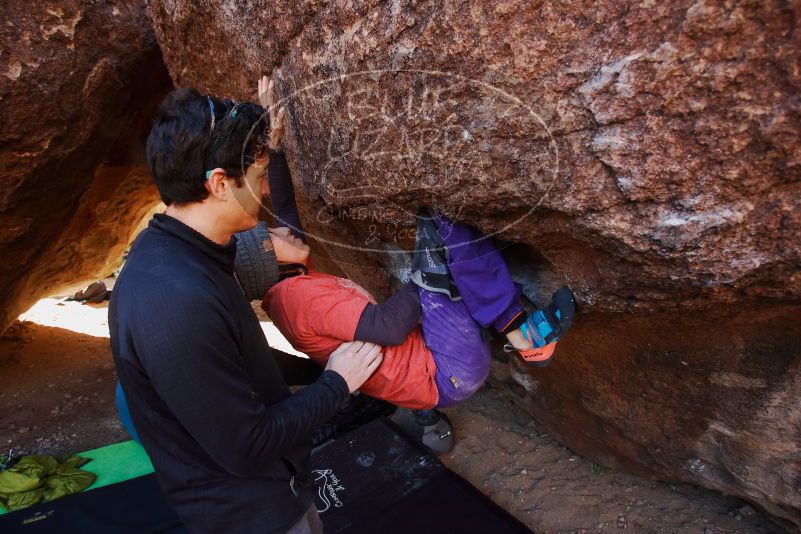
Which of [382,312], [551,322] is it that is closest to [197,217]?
[382,312]

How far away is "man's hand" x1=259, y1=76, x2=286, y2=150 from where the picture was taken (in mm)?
2062

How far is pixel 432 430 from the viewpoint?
2986mm

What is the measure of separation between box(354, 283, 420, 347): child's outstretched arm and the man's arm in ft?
1.87

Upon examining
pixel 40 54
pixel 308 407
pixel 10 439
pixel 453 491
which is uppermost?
pixel 40 54

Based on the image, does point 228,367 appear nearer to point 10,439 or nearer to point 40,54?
point 40,54

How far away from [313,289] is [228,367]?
30.0 inches

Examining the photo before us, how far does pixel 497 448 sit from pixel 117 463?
7.78ft

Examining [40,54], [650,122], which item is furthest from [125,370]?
[40,54]

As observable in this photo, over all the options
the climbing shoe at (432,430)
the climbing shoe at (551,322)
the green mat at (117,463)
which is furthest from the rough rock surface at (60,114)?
Answer: the climbing shoe at (551,322)

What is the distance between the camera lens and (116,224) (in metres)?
5.10

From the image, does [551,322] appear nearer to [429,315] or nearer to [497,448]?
[429,315]

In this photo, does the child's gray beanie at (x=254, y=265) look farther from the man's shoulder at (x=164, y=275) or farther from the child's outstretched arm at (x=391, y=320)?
the man's shoulder at (x=164, y=275)

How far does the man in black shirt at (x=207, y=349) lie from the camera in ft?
3.59

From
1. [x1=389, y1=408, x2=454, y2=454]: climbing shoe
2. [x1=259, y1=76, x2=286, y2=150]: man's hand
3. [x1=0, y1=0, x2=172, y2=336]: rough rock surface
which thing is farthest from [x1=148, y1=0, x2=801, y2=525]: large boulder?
[x1=0, y1=0, x2=172, y2=336]: rough rock surface
